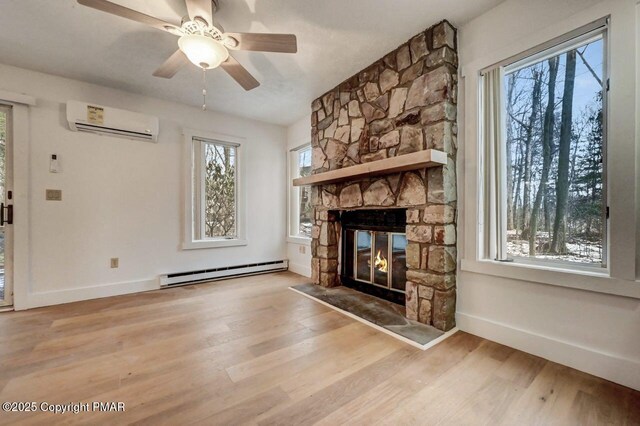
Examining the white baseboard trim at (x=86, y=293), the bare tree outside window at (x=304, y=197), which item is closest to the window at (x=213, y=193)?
the white baseboard trim at (x=86, y=293)

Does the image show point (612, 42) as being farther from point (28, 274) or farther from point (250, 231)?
point (28, 274)

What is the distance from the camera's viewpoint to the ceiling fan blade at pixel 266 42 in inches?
68.1

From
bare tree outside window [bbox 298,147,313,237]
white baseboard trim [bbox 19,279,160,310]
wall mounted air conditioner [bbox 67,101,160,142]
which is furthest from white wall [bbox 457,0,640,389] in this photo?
white baseboard trim [bbox 19,279,160,310]

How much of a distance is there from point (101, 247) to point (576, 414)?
429 cm

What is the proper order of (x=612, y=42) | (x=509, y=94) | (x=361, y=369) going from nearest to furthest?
(x=612, y=42) → (x=361, y=369) → (x=509, y=94)

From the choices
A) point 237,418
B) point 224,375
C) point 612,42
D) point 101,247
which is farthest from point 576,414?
point 101,247

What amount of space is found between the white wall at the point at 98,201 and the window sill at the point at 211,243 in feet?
0.26

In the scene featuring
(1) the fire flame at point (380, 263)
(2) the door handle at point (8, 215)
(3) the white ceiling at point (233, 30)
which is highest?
(3) the white ceiling at point (233, 30)

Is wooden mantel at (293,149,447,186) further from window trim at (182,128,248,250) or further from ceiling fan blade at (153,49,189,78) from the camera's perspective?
window trim at (182,128,248,250)

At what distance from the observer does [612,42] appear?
1.52 m

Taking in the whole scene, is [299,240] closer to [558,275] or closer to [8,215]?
[558,275]

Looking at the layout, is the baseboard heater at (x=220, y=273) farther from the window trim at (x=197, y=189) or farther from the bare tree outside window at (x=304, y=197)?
the bare tree outside window at (x=304, y=197)

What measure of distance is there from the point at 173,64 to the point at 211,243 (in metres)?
2.36

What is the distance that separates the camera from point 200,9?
1.63 m
